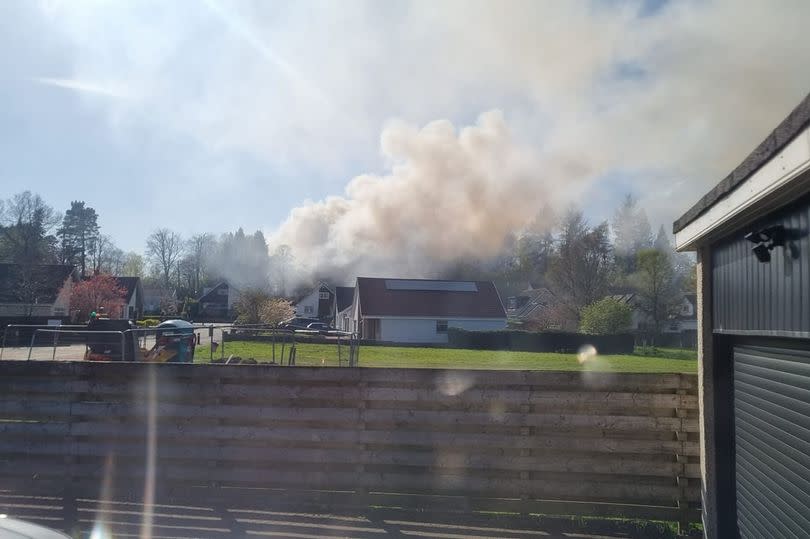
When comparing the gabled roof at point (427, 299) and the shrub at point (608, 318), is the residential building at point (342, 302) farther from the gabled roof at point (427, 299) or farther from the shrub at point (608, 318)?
the shrub at point (608, 318)

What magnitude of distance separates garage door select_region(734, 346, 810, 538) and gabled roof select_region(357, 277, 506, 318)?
156 feet

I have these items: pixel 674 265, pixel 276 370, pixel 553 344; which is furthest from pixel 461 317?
pixel 276 370

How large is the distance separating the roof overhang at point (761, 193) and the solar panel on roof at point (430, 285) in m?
49.9

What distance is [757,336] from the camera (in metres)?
4.50

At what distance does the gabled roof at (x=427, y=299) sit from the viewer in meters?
53.2

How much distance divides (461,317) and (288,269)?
26.9m

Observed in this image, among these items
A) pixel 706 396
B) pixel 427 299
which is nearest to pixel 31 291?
pixel 427 299

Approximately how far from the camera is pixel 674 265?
132 feet

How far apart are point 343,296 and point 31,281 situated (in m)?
28.5

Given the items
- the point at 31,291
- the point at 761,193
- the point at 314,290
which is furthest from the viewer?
the point at 314,290

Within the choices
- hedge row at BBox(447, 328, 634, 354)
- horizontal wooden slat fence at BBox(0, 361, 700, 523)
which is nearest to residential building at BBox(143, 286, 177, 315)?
hedge row at BBox(447, 328, 634, 354)

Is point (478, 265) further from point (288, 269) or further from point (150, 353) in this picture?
point (150, 353)

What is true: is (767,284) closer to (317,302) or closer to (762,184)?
(762,184)

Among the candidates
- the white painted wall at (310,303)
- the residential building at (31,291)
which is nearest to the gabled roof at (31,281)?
the residential building at (31,291)
